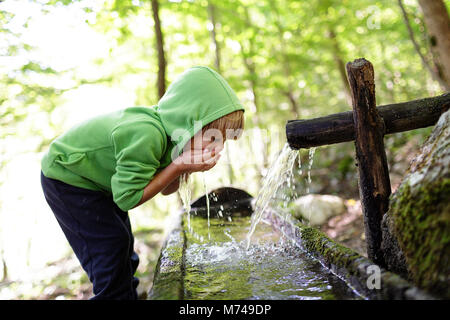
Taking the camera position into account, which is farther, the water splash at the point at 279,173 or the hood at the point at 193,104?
the water splash at the point at 279,173

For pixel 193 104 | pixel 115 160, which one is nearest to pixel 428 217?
pixel 193 104

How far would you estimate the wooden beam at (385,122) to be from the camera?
6.77 feet

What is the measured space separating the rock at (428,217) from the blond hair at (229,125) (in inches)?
40.9

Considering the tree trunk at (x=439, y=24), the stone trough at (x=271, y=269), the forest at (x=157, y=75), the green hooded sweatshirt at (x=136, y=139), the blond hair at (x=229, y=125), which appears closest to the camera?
the stone trough at (x=271, y=269)

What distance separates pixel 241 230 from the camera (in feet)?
10.7

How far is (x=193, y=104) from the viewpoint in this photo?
204 centimetres

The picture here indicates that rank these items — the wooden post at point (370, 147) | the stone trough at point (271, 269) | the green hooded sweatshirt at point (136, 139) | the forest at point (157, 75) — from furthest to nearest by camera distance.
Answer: the forest at point (157, 75) < the wooden post at point (370, 147) < the green hooded sweatshirt at point (136, 139) < the stone trough at point (271, 269)

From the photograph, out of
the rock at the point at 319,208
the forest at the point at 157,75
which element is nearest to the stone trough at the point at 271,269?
the forest at the point at 157,75

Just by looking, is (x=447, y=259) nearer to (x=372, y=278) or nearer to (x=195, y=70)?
(x=372, y=278)

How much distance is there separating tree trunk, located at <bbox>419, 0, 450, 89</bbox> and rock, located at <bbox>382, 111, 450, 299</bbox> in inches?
104

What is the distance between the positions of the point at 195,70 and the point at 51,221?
32.4ft

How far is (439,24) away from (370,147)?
2.73 meters

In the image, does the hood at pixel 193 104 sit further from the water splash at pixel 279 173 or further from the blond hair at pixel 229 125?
the water splash at pixel 279 173

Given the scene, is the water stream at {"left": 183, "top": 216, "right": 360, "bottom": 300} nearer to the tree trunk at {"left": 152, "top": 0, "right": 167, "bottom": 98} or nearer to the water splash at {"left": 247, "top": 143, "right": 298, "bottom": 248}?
the water splash at {"left": 247, "top": 143, "right": 298, "bottom": 248}
